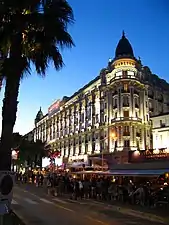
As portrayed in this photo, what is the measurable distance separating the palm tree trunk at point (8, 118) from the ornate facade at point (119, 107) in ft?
160

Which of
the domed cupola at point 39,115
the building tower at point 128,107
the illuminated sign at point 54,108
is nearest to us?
the building tower at point 128,107

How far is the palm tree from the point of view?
1148 cm

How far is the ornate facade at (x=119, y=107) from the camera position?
62375 mm

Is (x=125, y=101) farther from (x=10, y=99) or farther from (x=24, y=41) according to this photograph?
(x=10, y=99)

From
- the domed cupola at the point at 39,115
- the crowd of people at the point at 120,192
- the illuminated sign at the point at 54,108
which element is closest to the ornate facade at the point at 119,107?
the illuminated sign at the point at 54,108

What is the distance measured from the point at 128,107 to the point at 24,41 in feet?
170

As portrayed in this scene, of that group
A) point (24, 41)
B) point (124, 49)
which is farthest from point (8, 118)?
point (124, 49)

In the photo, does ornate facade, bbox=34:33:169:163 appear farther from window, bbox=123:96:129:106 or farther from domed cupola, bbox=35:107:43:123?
domed cupola, bbox=35:107:43:123

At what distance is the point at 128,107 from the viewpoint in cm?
6328

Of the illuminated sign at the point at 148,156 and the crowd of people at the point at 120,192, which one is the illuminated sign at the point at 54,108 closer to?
the illuminated sign at the point at 148,156

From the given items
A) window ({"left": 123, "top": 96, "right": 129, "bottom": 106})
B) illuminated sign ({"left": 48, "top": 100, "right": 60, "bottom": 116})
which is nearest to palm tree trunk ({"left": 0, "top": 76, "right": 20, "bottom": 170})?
window ({"left": 123, "top": 96, "right": 129, "bottom": 106})

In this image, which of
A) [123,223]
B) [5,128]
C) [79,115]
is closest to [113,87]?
[79,115]

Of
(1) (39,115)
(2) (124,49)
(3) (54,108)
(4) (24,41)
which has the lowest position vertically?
(4) (24,41)

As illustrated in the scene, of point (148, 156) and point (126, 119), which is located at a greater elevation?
point (126, 119)
